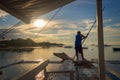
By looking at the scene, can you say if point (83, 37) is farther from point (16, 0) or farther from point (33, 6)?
point (16, 0)

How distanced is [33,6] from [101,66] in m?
2.92

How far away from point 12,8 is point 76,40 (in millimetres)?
10535

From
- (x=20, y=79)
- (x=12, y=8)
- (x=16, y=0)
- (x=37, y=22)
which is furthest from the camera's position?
(x=37, y=22)

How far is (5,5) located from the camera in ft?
20.5

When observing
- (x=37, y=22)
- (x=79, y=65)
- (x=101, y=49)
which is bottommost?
(x=79, y=65)

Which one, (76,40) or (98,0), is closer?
(98,0)

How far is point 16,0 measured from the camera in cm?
610

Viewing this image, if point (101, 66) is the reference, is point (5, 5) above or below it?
above

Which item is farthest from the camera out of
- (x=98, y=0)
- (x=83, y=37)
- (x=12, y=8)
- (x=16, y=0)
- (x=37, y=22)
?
(x=83, y=37)

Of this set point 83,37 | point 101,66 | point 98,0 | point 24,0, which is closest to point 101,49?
point 101,66

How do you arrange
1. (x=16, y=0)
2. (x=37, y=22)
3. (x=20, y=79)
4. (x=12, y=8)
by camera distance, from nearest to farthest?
(x=20, y=79) < (x=16, y=0) < (x=12, y=8) < (x=37, y=22)

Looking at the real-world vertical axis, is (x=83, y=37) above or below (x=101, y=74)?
above

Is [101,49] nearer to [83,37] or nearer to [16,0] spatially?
[16,0]

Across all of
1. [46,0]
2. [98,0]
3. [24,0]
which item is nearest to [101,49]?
[98,0]
